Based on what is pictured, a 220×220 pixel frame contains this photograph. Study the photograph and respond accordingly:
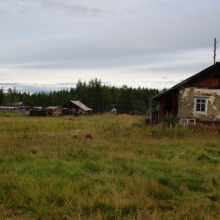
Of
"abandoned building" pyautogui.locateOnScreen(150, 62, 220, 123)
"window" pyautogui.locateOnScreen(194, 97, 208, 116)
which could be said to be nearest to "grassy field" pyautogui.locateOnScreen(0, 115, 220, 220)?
"abandoned building" pyautogui.locateOnScreen(150, 62, 220, 123)

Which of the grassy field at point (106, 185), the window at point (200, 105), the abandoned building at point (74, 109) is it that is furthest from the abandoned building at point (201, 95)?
the abandoned building at point (74, 109)

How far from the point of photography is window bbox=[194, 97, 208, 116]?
14.1m

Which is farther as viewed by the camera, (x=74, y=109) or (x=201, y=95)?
(x=74, y=109)

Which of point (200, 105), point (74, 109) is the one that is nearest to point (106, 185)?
point (200, 105)

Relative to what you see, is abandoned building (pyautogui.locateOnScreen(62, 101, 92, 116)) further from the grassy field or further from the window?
the grassy field

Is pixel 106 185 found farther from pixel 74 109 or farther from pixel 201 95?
pixel 74 109

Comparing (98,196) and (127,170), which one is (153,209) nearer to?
(98,196)

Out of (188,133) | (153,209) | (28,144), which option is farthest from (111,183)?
(188,133)

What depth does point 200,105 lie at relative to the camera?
46.5 feet

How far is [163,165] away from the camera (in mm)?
5609

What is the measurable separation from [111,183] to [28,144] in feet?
15.7

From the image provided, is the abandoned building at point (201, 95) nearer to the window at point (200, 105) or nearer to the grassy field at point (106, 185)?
the window at point (200, 105)

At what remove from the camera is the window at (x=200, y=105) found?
14.1 meters

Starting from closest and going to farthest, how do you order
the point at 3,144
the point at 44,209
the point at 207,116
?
the point at 44,209 → the point at 3,144 → the point at 207,116
